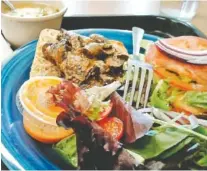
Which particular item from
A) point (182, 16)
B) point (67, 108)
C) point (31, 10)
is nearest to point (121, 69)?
point (67, 108)

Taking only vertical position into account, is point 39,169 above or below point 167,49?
below

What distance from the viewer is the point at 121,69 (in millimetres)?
1006

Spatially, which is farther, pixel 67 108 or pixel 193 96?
pixel 193 96

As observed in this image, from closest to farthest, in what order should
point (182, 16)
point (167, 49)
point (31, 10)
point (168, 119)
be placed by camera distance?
point (168, 119) < point (167, 49) < point (31, 10) < point (182, 16)

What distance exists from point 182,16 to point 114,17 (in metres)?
0.40

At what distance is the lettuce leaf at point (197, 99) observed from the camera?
3.01 ft

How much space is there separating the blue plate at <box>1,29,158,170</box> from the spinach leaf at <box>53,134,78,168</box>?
1cm

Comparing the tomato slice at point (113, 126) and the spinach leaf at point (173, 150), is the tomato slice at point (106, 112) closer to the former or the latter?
the tomato slice at point (113, 126)

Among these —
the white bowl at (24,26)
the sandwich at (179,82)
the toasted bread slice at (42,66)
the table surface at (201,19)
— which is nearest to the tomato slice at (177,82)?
the sandwich at (179,82)

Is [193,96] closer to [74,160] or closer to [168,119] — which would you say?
[168,119]

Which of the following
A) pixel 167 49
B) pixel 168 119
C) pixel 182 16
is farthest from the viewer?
pixel 182 16

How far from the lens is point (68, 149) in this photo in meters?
0.78

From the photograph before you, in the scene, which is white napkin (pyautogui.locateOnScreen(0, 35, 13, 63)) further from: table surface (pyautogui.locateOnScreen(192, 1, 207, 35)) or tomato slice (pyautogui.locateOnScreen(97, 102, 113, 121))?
table surface (pyautogui.locateOnScreen(192, 1, 207, 35))

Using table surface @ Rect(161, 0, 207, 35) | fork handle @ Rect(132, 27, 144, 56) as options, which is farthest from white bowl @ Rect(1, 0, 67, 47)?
table surface @ Rect(161, 0, 207, 35)
